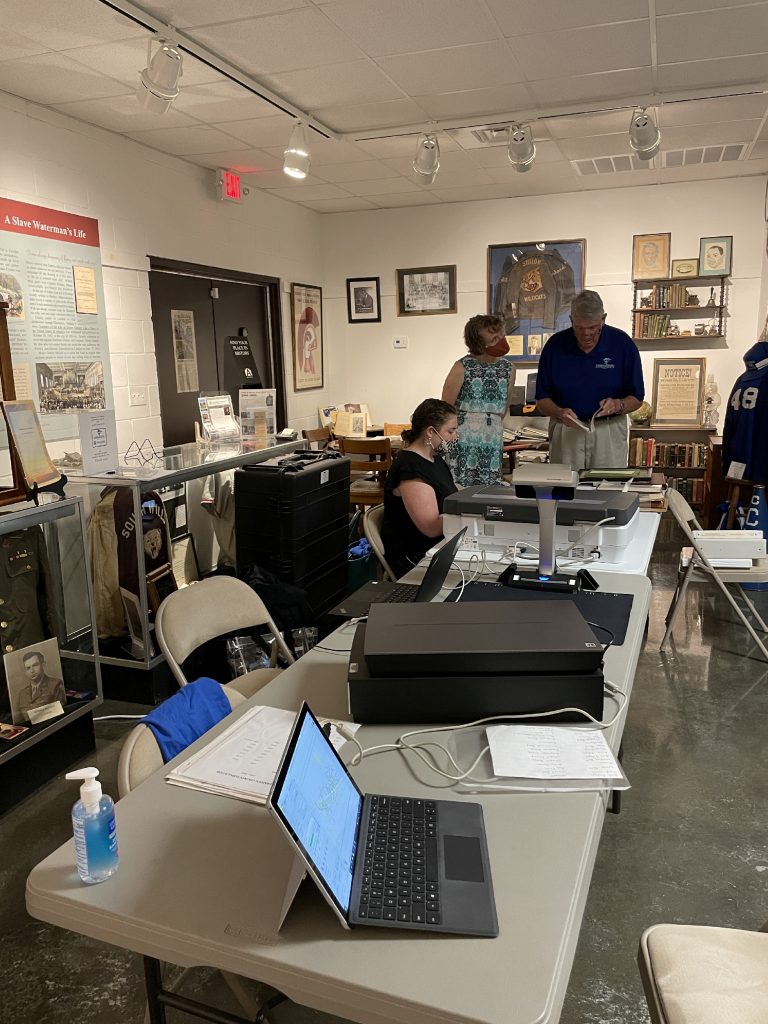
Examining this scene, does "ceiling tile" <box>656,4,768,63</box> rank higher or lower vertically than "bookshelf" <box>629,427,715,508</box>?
higher

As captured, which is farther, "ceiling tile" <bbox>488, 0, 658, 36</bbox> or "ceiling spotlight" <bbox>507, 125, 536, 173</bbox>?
"ceiling spotlight" <bbox>507, 125, 536, 173</bbox>

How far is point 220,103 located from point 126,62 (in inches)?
26.3

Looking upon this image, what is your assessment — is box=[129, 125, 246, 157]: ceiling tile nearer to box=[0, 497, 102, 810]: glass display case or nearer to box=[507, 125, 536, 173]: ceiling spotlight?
box=[507, 125, 536, 173]: ceiling spotlight

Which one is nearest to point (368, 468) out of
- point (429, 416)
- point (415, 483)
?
point (429, 416)

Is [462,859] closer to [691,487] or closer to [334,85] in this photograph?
[334,85]

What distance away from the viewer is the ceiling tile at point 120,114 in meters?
3.80

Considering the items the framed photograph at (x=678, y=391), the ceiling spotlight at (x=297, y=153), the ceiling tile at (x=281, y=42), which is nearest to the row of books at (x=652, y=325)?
the framed photograph at (x=678, y=391)

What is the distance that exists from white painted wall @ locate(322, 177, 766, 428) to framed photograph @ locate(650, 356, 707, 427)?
3.0 inches

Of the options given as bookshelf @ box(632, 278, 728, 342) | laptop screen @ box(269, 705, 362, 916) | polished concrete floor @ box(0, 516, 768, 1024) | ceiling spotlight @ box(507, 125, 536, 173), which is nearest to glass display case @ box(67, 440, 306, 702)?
polished concrete floor @ box(0, 516, 768, 1024)

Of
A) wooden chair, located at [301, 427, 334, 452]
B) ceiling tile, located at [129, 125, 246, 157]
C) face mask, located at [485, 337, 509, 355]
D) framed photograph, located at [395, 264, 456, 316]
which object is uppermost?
ceiling tile, located at [129, 125, 246, 157]

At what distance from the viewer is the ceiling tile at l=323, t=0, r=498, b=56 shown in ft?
9.46

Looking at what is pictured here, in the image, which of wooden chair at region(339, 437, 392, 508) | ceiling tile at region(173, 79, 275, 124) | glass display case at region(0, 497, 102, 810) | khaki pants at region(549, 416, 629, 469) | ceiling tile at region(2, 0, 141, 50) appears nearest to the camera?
glass display case at region(0, 497, 102, 810)

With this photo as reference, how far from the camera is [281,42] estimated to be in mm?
3182

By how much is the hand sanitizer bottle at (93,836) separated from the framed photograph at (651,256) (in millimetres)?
6283
